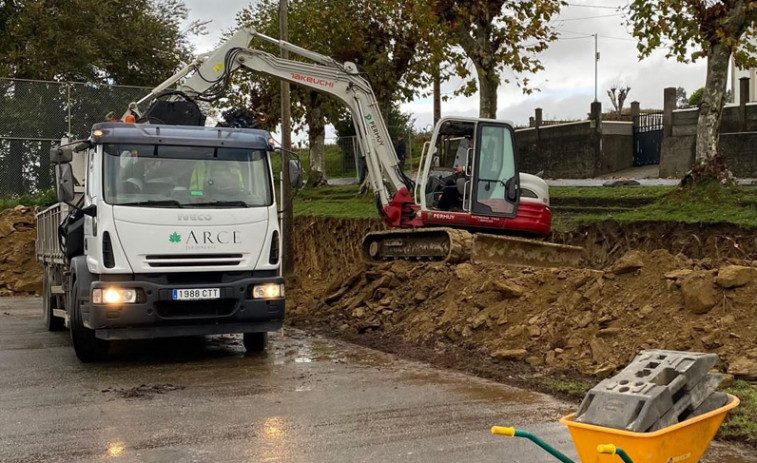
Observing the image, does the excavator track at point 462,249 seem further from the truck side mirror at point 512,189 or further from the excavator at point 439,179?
the truck side mirror at point 512,189

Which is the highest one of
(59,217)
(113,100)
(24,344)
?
(113,100)

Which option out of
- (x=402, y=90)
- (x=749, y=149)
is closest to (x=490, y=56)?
(x=402, y=90)

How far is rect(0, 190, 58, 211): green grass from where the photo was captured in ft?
78.7

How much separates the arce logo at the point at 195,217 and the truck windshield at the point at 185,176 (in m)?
0.16

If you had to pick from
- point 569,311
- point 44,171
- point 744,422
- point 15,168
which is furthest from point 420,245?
point 15,168

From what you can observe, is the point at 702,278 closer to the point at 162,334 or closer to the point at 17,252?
the point at 162,334

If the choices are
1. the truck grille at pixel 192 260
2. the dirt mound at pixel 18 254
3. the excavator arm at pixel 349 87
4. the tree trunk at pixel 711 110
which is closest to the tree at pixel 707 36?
the tree trunk at pixel 711 110

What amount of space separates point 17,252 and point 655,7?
54.0 feet

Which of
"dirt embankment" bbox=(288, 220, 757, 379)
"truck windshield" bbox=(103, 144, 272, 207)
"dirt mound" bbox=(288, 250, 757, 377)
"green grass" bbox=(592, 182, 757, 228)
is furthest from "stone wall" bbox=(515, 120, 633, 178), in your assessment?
"truck windshield" bbox=(103, 144, 272, 207)

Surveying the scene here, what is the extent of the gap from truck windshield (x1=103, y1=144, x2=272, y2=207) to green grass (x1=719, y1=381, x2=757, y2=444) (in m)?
5.82

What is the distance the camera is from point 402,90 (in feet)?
93.1

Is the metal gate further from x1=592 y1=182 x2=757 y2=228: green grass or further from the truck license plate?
the truck license plate

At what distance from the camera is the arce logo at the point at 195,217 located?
403 inches

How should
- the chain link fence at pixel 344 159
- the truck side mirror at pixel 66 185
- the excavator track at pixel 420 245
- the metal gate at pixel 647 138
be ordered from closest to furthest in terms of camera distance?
the truck side mirror at pixel 66 185
the excavator track at pixel 420 245
the metal gate at pixel 647 138
the chain link fence at pixel 344 159
